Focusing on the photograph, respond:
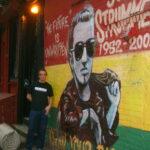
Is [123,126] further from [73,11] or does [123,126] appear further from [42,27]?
[42,27]

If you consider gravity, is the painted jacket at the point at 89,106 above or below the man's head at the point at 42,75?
below

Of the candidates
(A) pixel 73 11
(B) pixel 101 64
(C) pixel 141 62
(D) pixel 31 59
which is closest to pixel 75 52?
(A) pixel 73 11

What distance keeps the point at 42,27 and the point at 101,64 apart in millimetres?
4266

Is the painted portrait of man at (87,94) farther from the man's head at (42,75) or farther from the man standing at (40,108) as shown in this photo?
the man's head at (42,75)

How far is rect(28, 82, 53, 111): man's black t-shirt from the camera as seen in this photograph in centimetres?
1152

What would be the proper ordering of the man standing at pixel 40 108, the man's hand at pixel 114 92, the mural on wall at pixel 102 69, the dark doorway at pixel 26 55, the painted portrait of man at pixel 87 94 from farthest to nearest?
1. the dark doorway at pixel 26 55
2. the man standing at pixel 40 108
3. the painted portrait of man at pixel 87 94
4. the man's hand at pixel 114 92
5. the mural on wall at pixel 102 69

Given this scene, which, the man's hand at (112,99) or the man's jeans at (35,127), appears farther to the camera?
the man's jeans at (35,127)

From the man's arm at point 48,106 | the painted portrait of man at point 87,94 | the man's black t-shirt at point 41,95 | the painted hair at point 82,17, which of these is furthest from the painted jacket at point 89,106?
the painted hair at point 82,17

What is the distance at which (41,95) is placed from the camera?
1154cm

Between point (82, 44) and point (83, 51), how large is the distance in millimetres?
156

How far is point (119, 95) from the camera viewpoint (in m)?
8.22

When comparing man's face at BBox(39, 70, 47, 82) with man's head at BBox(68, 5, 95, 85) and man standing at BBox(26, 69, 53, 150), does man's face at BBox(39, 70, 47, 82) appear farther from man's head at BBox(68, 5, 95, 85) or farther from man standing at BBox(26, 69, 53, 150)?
man's head at BBox(68, 5, 95, 85)

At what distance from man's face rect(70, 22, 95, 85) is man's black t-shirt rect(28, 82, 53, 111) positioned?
124 centimetres

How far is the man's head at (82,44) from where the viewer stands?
31.4 ft
